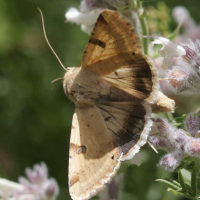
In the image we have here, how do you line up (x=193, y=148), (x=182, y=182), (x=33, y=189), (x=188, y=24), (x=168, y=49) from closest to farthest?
(x=193, y=148) → (x=182, y=182) → (x=168, y=49) → (x=33, y=189) → (x=188, y=24)

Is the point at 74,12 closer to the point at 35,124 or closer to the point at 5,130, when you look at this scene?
the point at 35,124

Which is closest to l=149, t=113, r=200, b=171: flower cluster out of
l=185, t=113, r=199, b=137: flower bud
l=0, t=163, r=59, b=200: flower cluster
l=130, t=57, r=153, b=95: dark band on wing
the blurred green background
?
l=185, t=113, r=199, b=137: flower bud

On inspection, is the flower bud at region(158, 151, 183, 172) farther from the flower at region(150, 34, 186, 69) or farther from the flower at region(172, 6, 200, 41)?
the flower at region(172, 6, 200, 41)

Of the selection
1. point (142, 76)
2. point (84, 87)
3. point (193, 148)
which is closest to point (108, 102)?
point (84, 87)

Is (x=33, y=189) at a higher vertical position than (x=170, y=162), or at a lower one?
lower

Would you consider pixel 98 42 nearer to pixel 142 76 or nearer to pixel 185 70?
pixel 142 76

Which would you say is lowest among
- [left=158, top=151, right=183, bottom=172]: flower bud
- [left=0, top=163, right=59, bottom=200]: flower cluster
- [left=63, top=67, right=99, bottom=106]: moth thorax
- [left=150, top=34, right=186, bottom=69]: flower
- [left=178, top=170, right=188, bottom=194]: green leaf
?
[left=0, top=163, right=59, bottom=200]: flower cluster
